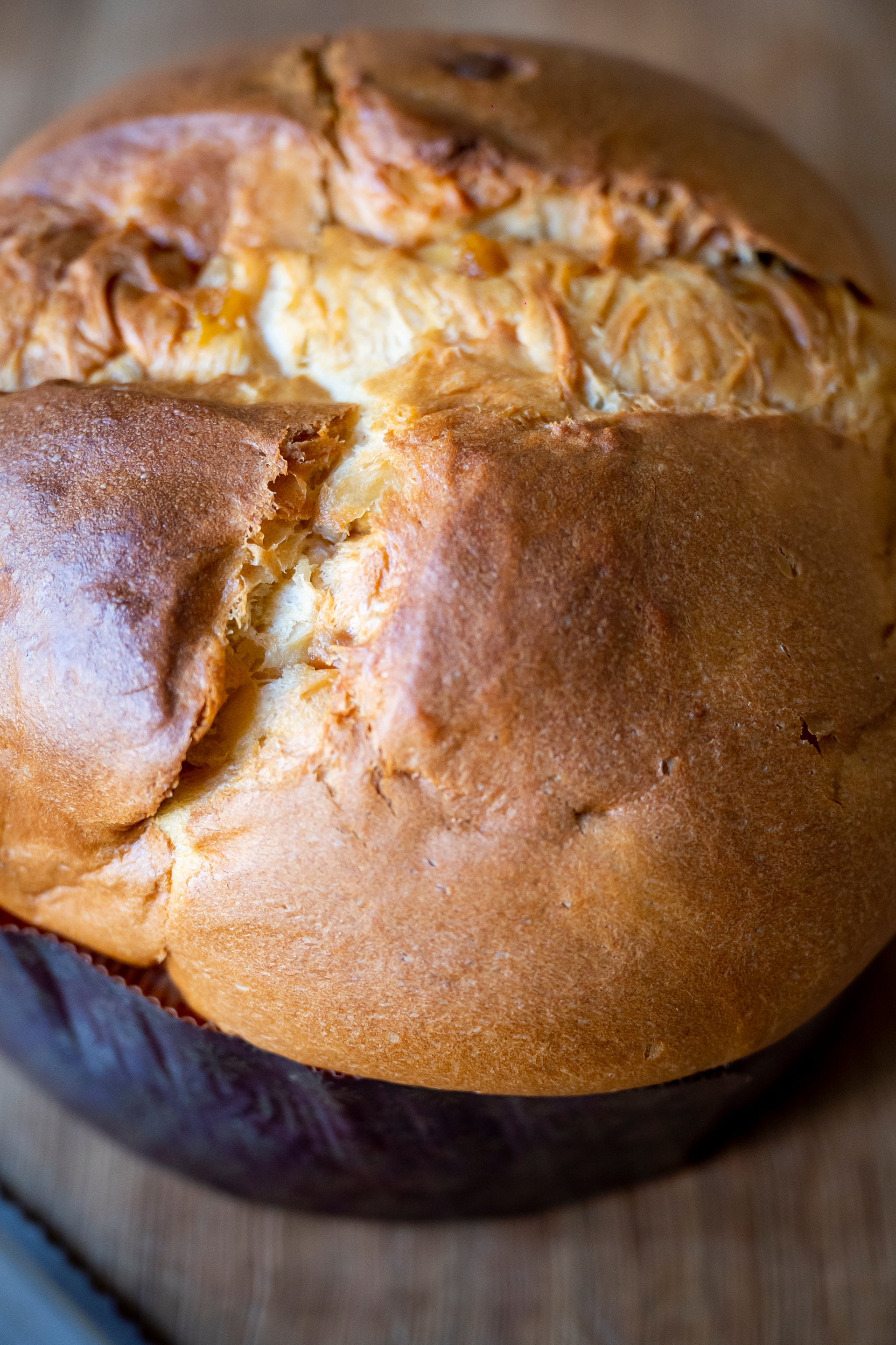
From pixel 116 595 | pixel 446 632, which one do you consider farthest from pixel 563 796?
pixel 116 595

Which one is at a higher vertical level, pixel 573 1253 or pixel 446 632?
pixel 446 632

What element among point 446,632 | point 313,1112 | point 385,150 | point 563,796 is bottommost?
point 313,1112

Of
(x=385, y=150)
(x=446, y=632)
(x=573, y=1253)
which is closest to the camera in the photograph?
(x=446, y=632)

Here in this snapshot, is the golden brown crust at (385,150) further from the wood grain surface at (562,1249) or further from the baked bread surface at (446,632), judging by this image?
the wood grain surface at (562,1249)

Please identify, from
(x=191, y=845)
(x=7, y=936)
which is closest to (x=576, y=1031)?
(x=191, y=845)

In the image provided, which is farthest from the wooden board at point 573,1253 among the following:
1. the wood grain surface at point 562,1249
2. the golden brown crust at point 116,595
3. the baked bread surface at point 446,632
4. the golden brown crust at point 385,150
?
the golden brown crust at point 385,150

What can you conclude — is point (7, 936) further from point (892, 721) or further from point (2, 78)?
point (2, 78)

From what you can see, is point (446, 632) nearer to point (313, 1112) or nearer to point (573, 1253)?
point (313, 1112)
